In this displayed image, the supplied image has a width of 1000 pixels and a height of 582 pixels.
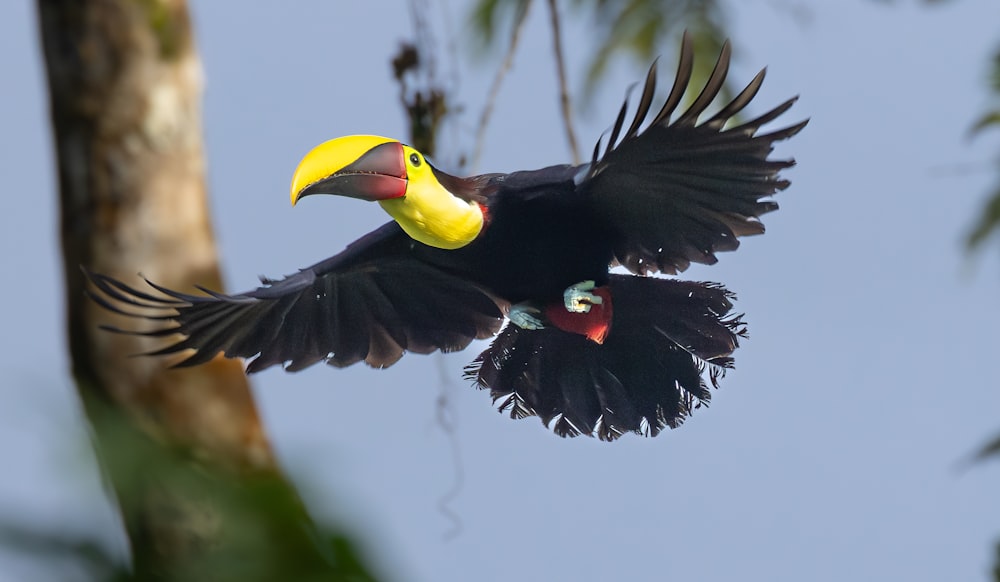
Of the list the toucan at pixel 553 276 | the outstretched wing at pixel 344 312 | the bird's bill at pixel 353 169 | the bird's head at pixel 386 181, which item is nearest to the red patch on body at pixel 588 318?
the toucan at pixel 553 276

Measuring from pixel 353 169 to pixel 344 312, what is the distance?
1.57 ft

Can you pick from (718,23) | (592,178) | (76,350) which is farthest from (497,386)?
(718,23)

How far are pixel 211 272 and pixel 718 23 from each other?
3157mm

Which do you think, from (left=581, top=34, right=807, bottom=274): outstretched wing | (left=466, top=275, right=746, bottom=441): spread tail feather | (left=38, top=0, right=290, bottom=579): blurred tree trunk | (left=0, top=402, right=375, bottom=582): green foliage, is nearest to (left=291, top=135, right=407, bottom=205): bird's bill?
(left=581, top=34, right=807, bottom=274): outstretched wing

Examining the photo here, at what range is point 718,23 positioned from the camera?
5230 mm

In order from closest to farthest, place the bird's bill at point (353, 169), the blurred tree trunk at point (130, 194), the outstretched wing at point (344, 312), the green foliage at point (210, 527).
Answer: the green foliage at point (210, 527), the bird's bill at point (353, 169), the outstretched wing at point (344, 312), the blurred tree trunk at point (130, 194)

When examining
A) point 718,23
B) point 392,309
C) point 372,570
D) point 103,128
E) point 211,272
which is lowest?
point 372,570

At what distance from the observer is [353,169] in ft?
6.05

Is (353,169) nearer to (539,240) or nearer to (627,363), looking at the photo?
(539,240)

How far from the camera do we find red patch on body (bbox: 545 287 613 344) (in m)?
2.02

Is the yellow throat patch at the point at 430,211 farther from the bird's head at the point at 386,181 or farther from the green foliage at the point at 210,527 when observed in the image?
the green foliage at the point at 210,527

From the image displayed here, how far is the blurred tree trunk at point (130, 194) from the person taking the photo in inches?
104

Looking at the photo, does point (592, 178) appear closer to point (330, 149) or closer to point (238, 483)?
point (330, 149)

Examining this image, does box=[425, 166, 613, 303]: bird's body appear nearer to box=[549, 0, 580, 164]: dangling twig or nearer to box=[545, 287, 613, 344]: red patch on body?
box=[545, 287, 613, 344]: red patch on body
